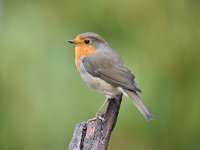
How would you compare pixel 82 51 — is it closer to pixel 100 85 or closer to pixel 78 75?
pixel 78 75

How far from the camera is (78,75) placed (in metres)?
7.21

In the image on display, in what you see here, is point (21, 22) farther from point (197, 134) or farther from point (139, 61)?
point (197, 134)

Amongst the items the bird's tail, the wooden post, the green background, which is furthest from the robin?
the wooden post

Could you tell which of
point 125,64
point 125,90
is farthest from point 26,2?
point 125,90

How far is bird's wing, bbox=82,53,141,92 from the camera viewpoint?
650 cm

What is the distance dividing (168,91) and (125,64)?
2.03 feet

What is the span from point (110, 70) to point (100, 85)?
5.4 inches

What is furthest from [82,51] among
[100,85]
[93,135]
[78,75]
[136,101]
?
[93,135]

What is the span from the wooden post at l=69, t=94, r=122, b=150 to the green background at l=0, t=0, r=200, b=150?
1.14 meters

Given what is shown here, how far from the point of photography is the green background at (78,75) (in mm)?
7211

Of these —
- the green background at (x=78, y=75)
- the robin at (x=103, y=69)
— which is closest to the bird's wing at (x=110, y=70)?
the robin at (x=103, y=69)

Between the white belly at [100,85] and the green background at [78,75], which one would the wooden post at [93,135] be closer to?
the white belly at [100,85]

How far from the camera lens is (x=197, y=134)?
7840mm

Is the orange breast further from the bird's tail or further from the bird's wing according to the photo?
the bird's tail
